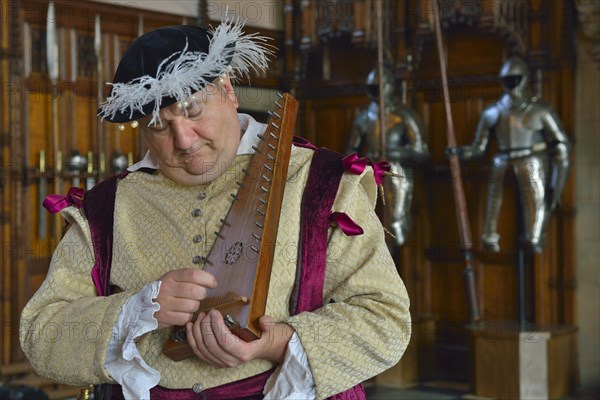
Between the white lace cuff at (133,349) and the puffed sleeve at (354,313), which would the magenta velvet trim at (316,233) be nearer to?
the puffed sleeve at (354,313)

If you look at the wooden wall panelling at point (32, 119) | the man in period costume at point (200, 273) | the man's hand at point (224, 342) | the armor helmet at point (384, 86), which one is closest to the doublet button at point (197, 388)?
the man in period costume at point (200, 273)

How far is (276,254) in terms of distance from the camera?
6.16ft

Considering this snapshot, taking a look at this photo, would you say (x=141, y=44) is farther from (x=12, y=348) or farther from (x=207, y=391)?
(x=12, y=348)

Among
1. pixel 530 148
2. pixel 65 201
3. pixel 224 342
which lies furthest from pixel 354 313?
pixel 530 148

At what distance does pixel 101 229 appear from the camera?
202cm

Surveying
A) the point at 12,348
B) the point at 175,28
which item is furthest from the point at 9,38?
the point at 175,28

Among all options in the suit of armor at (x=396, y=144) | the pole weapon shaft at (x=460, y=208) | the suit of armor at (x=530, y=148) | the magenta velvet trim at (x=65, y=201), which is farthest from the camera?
the suit of armor at (x=396, y=144)

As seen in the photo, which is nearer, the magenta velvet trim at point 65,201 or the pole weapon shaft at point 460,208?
the magenta velvet trim at point 65,201

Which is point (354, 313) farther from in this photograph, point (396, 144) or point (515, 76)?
point (396, 144)

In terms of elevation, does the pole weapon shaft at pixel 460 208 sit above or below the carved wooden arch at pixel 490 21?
below

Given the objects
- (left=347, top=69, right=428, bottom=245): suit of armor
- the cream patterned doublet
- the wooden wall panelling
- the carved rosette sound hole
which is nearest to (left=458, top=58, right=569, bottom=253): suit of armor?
(left=347, top=69, right=428, bottom=245): suit of armor

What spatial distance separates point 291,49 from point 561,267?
7.74 feet

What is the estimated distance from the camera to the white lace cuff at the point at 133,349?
1776mm

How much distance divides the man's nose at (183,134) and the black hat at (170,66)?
40 millimetres
